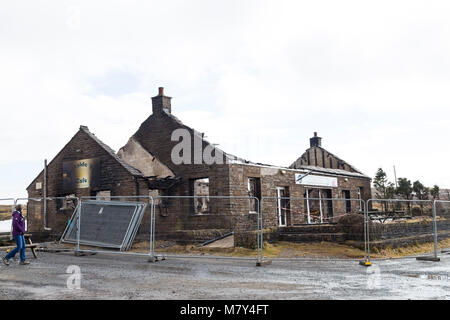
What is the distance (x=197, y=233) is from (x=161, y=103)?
33.0 feet

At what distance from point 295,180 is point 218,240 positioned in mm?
8371

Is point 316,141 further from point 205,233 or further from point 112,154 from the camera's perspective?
point 205,233

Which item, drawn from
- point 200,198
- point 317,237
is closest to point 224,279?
point 317,237

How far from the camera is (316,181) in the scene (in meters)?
25.5

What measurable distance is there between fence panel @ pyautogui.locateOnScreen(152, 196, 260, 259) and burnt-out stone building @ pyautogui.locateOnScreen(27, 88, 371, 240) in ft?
0.40

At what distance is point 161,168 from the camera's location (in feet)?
78.0

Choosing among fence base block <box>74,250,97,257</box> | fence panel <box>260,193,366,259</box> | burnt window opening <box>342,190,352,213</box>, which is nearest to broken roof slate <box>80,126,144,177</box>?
fence base block <box>74,250,97,257</box>

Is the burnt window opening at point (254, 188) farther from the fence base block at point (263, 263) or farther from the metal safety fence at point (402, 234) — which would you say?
the fence base block at point (263, 263)

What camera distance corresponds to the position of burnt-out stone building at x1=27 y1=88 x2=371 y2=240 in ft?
67.8

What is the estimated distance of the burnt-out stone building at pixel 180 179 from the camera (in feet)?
67.8

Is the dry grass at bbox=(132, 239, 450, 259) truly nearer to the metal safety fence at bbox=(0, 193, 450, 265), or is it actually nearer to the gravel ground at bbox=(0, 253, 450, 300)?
the metal safety fence at bbox=(0, 193, 450, 265)

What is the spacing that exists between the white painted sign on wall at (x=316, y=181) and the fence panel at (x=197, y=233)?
5.79 meters

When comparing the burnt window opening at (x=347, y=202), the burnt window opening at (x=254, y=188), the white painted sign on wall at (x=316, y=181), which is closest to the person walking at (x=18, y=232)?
the burnt window opening at (x=254, y=188)
